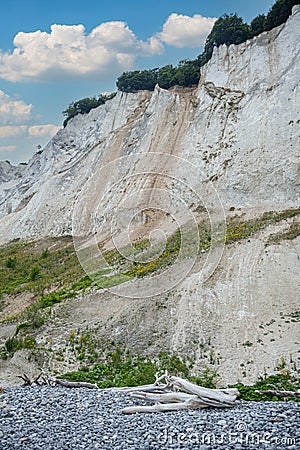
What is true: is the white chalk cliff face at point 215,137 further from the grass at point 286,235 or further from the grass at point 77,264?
the grass at point 286,235

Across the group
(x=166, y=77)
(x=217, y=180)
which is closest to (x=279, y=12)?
(x=166, y=77)

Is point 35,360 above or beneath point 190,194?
beneath

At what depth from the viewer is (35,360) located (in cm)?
1312

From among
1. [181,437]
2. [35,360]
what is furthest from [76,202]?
[181,437]

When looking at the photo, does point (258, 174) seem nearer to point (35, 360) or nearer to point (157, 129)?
point (157, 129)

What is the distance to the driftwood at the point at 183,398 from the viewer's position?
729 centimetres

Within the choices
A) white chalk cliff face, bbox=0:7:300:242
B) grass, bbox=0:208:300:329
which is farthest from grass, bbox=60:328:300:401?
white chalk cliff face, bbox=0:7:300:242

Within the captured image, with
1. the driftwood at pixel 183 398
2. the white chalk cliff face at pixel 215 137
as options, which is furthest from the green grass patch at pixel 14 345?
the white chalk cliff face at pixel 215 137

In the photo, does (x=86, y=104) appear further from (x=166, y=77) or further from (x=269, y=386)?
(x=269, y=386)

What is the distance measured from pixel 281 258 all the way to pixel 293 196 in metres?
Result: 6.84

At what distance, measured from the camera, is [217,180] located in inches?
1070

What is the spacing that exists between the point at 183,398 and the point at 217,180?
20.7m

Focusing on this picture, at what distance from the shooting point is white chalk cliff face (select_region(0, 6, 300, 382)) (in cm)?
1396

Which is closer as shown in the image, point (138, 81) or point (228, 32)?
point (228, 32)
